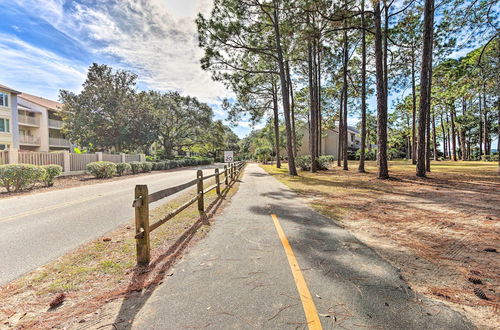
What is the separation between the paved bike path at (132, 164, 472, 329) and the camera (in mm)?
2078

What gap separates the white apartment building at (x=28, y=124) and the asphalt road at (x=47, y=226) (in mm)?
25274

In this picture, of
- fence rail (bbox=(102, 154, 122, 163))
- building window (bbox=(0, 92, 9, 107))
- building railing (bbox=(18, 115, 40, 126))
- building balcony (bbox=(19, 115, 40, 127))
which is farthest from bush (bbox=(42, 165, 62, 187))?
building railing (bbox=(18, 115, 40, 126))

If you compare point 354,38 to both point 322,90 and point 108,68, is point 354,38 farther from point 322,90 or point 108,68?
point 108,68

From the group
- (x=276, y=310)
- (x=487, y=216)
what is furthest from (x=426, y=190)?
(x=276, y=310)

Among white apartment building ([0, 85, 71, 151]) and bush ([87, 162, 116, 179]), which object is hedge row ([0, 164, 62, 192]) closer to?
bush ([87, 162, 116, 179])

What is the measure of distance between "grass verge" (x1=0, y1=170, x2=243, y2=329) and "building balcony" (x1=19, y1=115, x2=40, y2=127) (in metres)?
38.1

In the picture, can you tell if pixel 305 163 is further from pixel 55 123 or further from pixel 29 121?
pixel 55 123

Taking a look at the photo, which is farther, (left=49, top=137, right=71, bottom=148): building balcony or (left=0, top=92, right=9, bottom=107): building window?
(left=49, top=137, right=71, bottom=148): building balcony

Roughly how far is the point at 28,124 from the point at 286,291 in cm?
4189

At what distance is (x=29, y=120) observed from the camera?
31625 mm

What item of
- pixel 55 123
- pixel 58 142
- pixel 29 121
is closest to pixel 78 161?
pixel 29 121

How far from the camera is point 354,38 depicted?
18.2 meters

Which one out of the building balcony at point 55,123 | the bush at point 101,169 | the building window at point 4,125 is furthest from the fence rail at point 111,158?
the building balcony at point 55,123

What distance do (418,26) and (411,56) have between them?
4.12 metres
